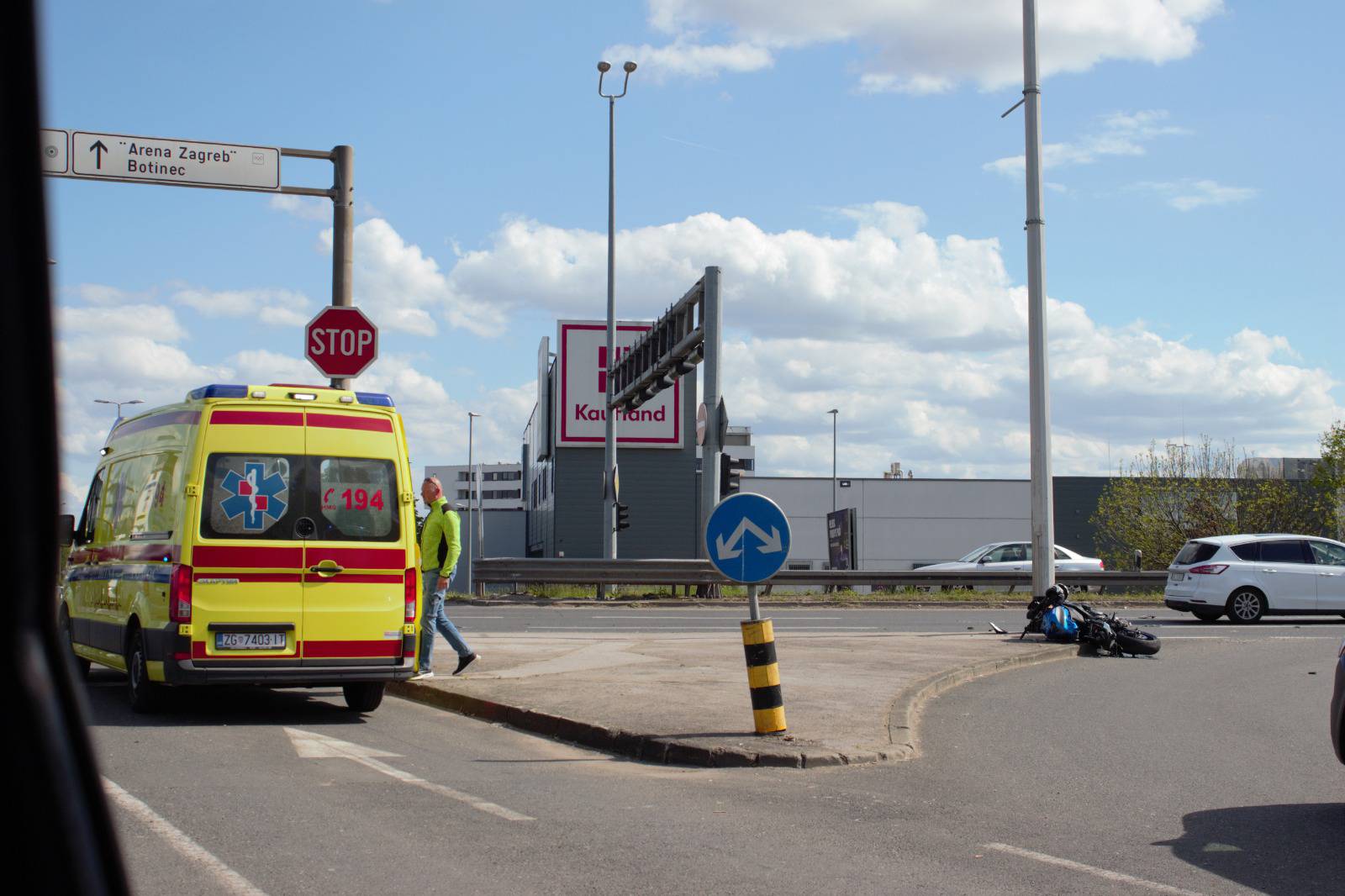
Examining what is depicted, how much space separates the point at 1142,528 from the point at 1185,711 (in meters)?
35.1

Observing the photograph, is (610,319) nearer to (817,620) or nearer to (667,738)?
(817,620)

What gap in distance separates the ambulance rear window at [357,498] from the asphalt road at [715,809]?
151 cm

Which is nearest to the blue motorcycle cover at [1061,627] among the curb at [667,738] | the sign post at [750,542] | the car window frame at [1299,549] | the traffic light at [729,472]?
the traffic light at [729,472]

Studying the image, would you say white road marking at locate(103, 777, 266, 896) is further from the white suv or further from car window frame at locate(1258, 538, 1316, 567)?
car window frame at locate(1258, 538, 1316, 567)

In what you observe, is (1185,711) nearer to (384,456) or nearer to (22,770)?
(384,456)

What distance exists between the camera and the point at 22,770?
141 centimetres

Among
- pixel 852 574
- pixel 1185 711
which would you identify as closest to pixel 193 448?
pixel 1185 711

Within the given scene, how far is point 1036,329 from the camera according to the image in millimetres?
19812

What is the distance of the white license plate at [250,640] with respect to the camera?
10500 millimetres

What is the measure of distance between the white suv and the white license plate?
1798 cm

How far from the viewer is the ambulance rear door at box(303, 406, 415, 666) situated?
35.7 ft

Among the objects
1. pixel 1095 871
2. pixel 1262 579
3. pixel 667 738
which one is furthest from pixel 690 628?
pixel 1095 871

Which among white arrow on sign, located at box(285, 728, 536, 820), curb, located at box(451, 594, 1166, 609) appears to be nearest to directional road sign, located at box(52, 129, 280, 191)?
white arrow on sign, located at box(285, 728, 536, 820)

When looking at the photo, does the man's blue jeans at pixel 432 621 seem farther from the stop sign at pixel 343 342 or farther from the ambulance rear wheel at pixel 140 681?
the ambulance rear wheel at pixel 140 681
